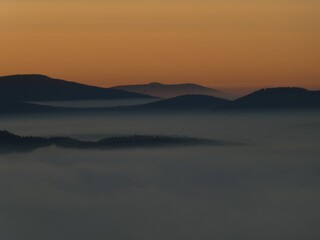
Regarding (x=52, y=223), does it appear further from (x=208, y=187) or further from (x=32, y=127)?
(x=32, y=127)

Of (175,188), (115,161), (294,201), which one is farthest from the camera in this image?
(115,161)

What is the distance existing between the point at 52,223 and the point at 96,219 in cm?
365

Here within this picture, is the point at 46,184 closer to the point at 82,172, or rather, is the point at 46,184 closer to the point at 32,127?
the point at 82,172

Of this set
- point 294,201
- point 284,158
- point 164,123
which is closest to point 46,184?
point 294,201

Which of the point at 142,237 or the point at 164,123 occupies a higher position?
the point at 164,123

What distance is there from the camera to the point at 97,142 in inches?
3821

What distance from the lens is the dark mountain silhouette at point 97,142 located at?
261 ft

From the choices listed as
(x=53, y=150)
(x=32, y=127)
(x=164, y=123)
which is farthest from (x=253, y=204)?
(x=164, y=123)

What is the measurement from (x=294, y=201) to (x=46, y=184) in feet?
81.7

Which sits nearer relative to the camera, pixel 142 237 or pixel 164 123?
pixel 142 237

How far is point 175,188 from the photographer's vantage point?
59531mm

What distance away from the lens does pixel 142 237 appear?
128 ft

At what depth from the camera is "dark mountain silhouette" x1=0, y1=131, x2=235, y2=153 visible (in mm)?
79688

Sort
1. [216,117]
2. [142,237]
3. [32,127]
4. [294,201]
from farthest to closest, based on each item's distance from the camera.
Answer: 1. [216,117]
2. [32,127]
3. [294,201]
4. [142,237]
